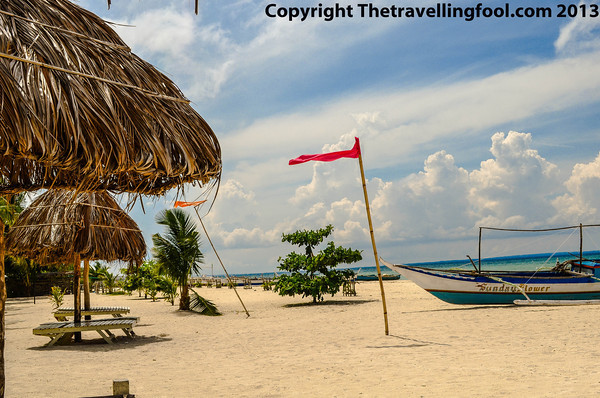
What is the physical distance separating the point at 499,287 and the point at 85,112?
14.0 m

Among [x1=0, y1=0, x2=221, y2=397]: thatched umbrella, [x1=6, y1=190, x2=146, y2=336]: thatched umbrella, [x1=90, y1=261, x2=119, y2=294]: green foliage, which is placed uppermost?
[x1=0, y1=0, x2=221, y2=397]: thatched umbrella

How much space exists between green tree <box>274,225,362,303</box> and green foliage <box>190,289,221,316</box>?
232 centimetres

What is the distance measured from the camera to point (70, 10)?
4.38 m

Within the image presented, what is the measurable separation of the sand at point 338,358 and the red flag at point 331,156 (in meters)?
3.38

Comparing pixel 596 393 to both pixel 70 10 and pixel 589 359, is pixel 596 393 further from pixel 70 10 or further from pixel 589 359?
pixel 70 10

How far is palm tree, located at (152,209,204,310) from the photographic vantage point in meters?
17.5

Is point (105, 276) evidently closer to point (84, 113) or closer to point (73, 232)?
point (73, 232)

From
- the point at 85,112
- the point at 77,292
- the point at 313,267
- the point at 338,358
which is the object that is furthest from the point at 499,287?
the point at 85,112

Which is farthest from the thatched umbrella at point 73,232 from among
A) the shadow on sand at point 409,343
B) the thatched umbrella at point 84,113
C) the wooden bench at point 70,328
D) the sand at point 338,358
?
the shadow on sand at point 409,343

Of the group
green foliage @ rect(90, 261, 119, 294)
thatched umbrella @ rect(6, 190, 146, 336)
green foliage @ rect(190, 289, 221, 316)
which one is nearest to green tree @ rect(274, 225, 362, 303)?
green foliage @ rect(190, 289, 221, 316)

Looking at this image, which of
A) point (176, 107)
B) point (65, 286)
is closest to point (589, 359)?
point (176, 107)

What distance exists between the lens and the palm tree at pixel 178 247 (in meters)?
17.5

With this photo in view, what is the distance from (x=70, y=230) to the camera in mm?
10391

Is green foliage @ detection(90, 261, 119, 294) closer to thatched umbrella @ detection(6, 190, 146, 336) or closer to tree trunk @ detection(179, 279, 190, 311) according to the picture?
tree trunk @ detection(179, 279, 190, 311)
